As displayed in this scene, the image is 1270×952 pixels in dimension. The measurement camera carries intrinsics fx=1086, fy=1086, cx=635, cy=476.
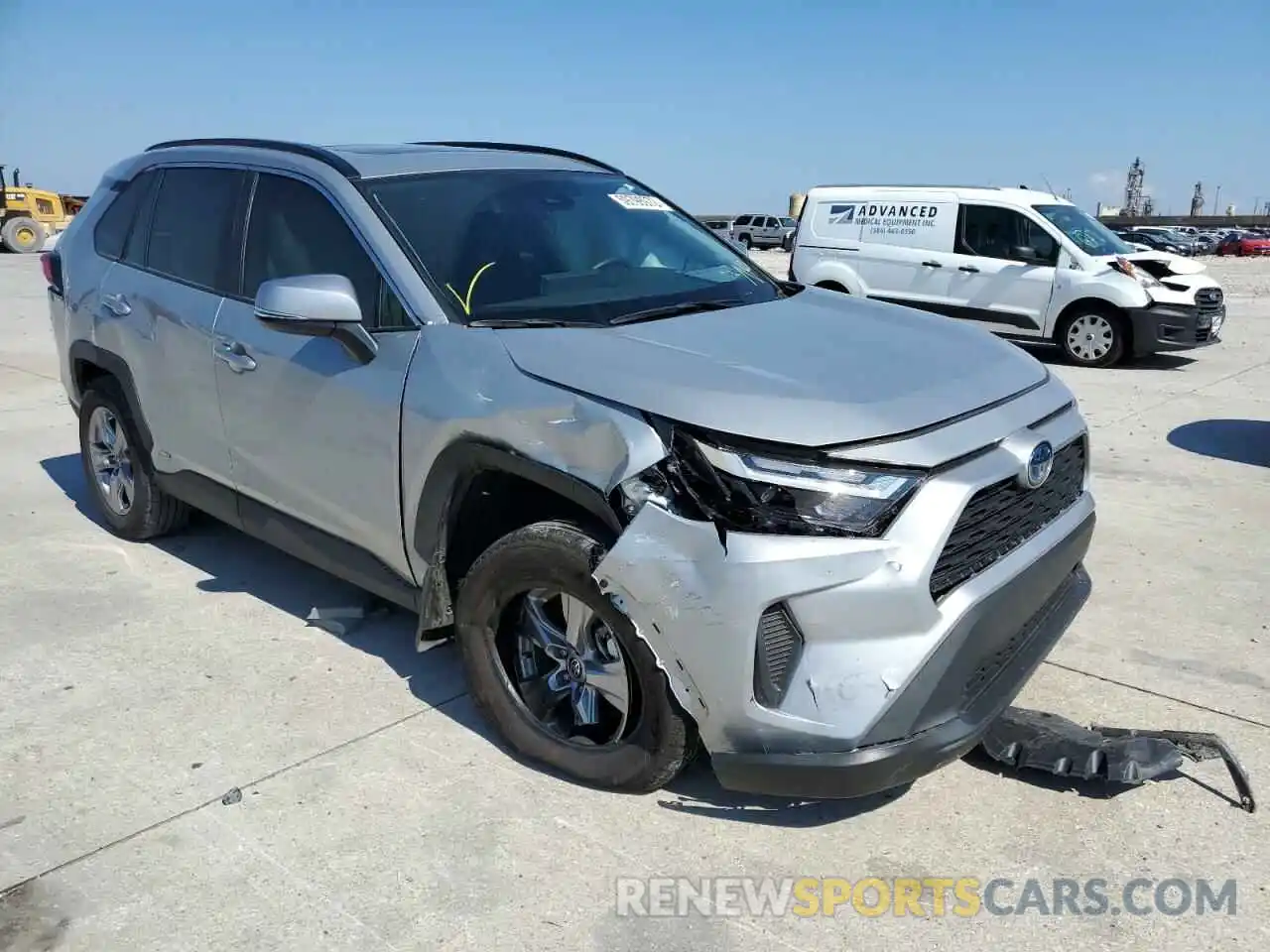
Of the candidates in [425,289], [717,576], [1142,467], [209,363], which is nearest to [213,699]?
[209,363]

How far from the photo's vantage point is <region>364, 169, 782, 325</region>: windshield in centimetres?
350

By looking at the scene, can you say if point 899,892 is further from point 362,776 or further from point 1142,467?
point 1142,467

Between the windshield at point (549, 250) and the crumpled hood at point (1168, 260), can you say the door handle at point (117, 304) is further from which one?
the crumpled hood at point (1168, 260)

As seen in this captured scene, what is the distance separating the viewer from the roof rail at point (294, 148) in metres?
3.85

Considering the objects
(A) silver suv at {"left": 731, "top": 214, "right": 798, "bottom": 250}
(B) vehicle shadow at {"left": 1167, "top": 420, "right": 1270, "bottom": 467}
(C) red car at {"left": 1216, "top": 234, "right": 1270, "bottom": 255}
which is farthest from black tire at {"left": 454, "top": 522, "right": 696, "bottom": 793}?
(C) red car at {"left": 1216, "top": 234, "right": 1270, "bottom": 255}

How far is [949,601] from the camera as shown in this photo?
2654 millimetres

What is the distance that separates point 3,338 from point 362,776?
11685 millimetres

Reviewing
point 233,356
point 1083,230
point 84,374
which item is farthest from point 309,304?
point 1083,230

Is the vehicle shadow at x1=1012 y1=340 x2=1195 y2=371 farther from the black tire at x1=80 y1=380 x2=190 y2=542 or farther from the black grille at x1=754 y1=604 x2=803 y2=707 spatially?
the black grille at x1=754 y1=604 x2=803 y2=707

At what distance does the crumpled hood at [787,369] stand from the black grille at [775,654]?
43cm

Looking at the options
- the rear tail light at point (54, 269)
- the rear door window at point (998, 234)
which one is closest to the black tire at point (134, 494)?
the rear tail light at point (54, 269)

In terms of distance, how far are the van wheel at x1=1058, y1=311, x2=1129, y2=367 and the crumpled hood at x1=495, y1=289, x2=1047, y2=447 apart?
336 inches

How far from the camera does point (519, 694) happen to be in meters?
3.32

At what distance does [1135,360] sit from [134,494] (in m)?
10.4
